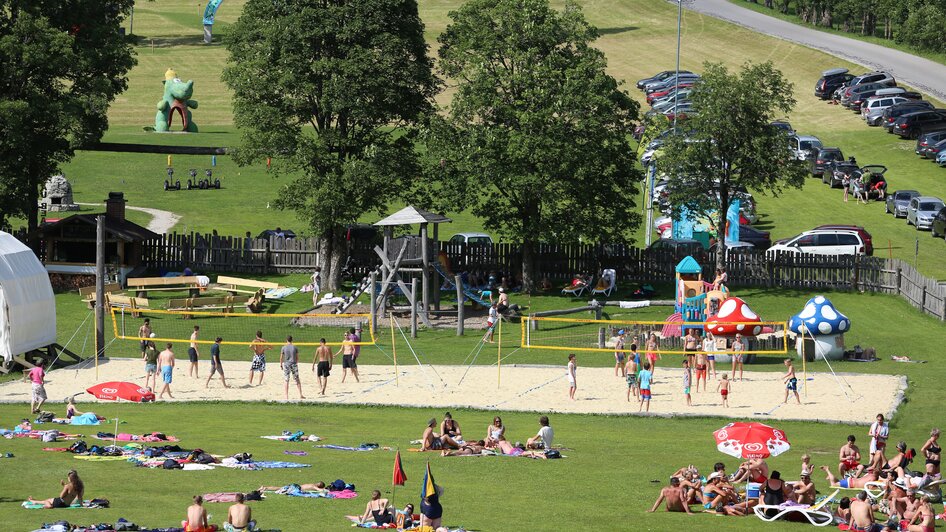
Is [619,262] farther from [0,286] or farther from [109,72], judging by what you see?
[0,286]

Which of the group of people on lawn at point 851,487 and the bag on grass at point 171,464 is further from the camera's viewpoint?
the bag on grass at point 171,464

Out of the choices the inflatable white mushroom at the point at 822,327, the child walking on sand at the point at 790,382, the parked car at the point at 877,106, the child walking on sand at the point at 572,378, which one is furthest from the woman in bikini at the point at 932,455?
the parked car at the point at 877,106

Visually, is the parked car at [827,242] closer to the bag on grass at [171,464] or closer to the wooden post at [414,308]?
the wooden post at [414,308]

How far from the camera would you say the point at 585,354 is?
5072 centimetres

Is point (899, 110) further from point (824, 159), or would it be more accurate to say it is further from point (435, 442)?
point (435, 442)

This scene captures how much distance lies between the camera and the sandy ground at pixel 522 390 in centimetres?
4166

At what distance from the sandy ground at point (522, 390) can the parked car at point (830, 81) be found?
200 feet

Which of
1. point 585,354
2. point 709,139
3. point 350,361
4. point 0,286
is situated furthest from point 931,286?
point 0,286

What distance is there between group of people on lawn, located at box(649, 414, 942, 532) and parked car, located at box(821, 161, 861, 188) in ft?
158

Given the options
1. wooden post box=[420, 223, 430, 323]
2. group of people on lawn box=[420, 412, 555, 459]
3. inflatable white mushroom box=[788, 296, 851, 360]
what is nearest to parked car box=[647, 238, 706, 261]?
wooden post box=[420, 223, 430, 323]

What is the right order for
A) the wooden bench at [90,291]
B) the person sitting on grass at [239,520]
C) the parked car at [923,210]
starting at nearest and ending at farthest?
the person sitting on grass at [239,520], the wooden bench at [90,291], the parked car at [923,210]

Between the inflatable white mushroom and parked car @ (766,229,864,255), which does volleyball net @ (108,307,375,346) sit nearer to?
the inflatable white mushroom

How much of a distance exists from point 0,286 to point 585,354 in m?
19.0

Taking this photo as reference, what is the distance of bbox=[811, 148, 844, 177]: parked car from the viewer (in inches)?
3233
